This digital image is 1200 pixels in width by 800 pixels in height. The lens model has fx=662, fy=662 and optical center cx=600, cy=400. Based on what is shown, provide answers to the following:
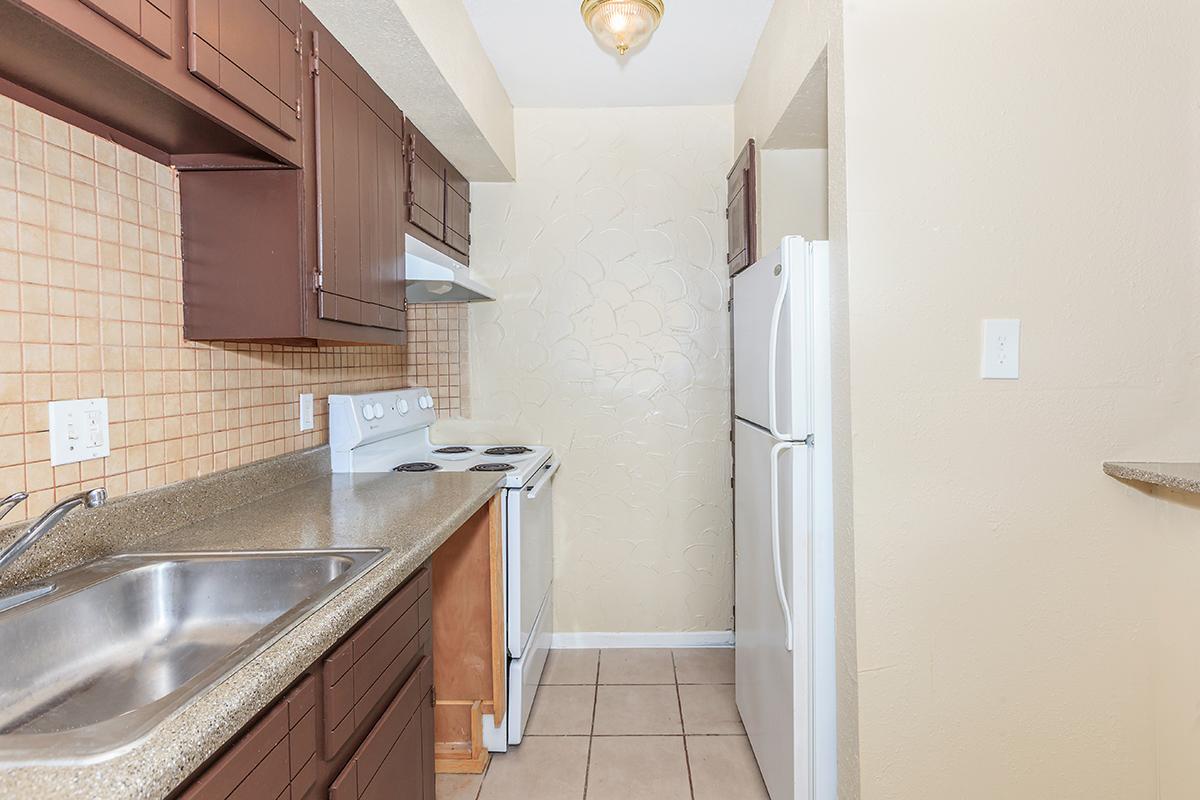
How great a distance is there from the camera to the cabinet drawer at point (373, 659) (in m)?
1.02

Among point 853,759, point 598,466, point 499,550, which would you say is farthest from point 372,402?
point 853,759

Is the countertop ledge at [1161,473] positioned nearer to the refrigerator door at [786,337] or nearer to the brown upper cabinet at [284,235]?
the refrigerator door at [786,337]

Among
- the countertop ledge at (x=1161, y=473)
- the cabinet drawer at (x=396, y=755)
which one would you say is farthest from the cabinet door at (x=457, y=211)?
the countertop ledge at (x=1161, y=473)

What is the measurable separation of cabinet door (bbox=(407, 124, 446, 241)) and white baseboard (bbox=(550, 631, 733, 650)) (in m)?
1.88

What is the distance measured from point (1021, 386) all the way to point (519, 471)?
148 cm

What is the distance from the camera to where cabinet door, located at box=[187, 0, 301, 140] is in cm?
116

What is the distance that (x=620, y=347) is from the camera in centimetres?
302

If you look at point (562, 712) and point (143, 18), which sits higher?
point (143, 18)

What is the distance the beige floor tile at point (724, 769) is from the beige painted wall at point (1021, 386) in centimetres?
64

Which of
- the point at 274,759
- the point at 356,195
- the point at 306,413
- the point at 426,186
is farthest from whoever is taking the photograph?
the point at 426,186

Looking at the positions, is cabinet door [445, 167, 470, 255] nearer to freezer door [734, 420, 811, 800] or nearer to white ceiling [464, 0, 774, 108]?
white ceiling [464, 0, 774, 108]

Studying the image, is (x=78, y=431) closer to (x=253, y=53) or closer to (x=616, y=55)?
(x=253, y=53)

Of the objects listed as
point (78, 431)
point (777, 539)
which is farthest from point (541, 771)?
point (78, 431)

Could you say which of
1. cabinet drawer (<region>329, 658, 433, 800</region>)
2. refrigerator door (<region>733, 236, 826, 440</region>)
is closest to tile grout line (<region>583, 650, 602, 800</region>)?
cabinet drawer (<region>329, 658, 433, 800</region>)
